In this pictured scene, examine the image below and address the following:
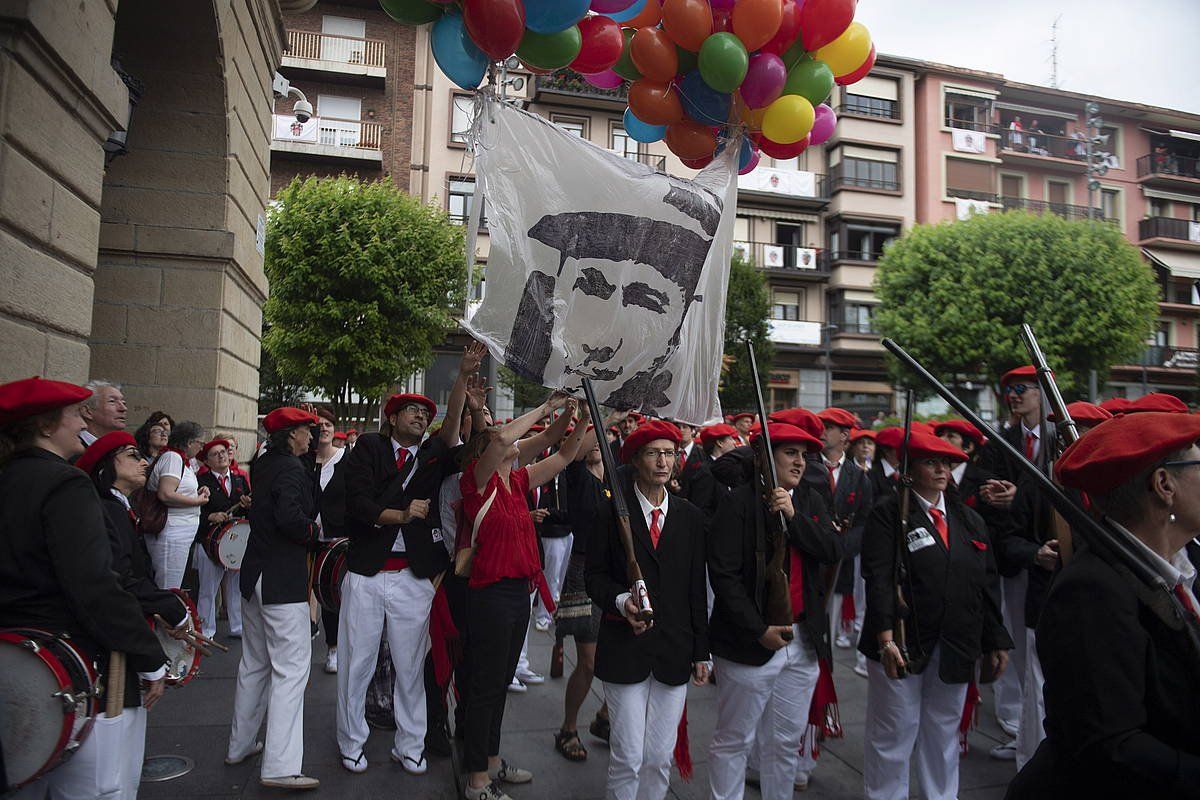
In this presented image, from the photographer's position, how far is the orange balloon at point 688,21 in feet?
13.6

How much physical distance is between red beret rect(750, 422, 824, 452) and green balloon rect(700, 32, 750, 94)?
6.18ft

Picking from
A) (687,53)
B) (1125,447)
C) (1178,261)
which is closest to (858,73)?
(687,53)

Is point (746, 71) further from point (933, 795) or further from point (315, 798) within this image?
point (315, 798)

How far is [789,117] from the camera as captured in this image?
4465mm

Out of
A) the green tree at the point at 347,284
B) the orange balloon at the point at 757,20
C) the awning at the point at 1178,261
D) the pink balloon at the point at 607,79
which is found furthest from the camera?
the awning at the point at 1178,261

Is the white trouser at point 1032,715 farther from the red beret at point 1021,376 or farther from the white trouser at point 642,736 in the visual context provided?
the white trouser at point 642,736

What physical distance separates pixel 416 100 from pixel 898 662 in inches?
1125

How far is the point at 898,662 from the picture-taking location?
374 centimetres

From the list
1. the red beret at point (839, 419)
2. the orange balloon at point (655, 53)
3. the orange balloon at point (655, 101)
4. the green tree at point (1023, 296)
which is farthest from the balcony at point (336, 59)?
the orange balloon at point (655, 53)

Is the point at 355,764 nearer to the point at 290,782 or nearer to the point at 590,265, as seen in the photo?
the point at 290,782

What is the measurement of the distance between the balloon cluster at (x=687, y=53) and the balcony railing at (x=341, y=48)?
2645cm

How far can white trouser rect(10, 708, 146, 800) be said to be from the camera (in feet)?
8.70

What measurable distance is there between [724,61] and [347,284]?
650 inches

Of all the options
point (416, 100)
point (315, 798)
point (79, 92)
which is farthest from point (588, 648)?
point (416, 100)
